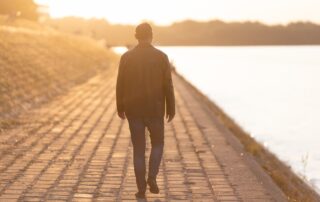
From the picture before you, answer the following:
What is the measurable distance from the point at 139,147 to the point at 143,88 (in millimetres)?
675

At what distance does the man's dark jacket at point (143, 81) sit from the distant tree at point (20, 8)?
57.7m

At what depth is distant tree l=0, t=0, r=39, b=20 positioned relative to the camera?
216ft

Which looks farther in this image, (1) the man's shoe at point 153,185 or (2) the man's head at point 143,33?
(1) the man's shoe at point 153,185

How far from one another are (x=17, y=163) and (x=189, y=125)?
5469 millimetres

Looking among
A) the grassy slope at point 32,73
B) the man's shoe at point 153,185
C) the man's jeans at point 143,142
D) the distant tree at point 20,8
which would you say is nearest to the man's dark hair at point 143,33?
the man's jeans at point 143,142

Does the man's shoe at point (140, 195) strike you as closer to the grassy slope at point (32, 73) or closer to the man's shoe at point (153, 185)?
the man's shoe at point (153, 185)

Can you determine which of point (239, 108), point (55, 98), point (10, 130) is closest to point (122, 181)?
point (10, 130)

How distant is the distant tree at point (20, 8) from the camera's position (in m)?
65.7

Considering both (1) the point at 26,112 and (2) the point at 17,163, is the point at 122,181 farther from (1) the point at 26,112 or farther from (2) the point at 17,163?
(1) the point at 26,112

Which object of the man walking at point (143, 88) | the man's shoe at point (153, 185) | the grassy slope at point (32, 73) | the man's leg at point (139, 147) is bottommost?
the grassy slope at point (32, 73)

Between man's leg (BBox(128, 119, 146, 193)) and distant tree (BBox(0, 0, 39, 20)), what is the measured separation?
57773 millimetres

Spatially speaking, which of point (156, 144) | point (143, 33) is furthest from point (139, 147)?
point (143, 33)

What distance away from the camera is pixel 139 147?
6.92 metres

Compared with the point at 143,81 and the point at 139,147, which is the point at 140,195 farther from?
the point at 143,81
